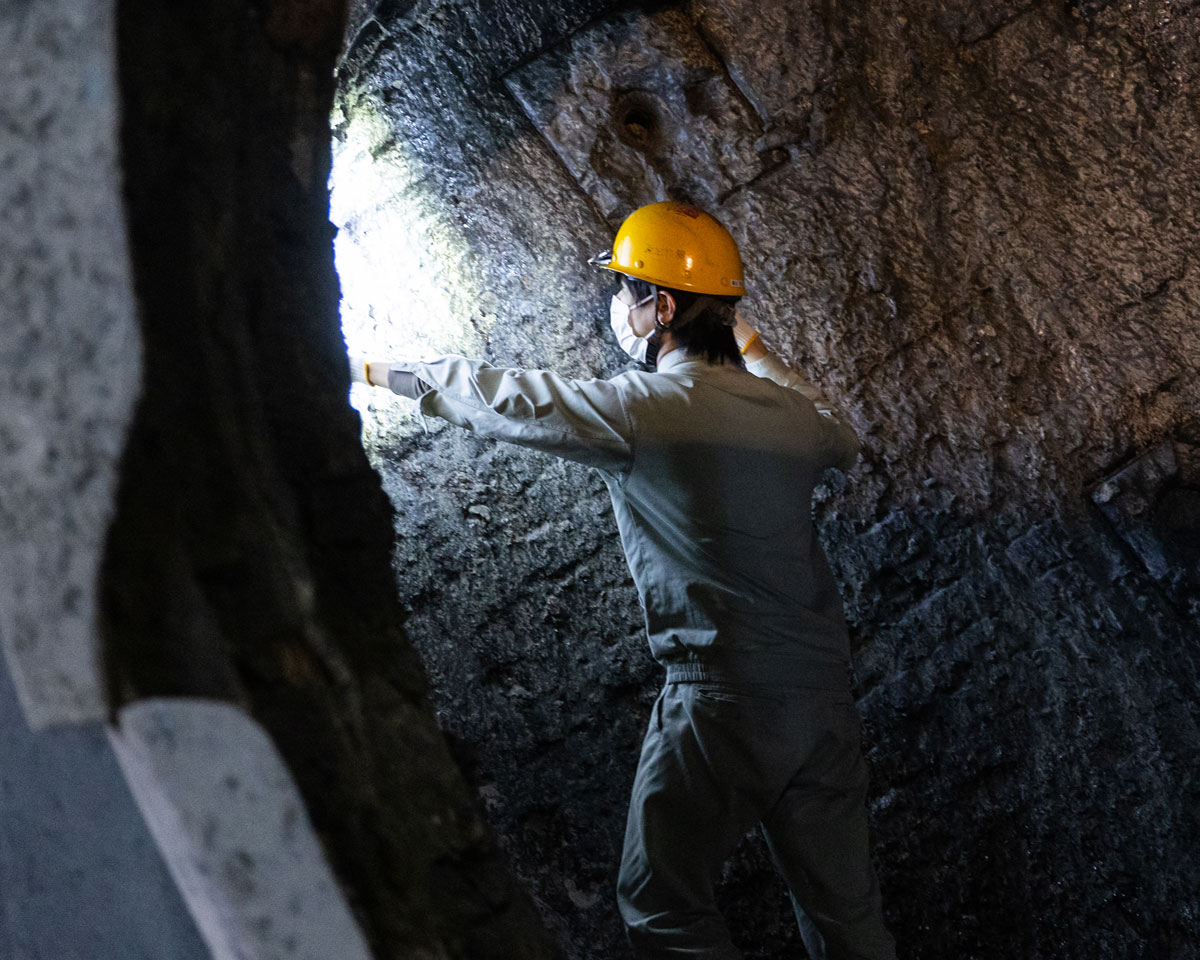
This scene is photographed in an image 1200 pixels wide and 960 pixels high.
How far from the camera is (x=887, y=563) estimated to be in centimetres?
264

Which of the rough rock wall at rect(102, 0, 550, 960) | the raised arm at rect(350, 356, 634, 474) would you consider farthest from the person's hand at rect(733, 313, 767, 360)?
the rough rock wall at rect(102, 0, 550, 960)

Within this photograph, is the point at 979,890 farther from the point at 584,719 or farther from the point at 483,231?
the point at 483,231

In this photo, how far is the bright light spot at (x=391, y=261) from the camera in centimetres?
289

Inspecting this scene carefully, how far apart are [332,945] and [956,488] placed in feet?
6.97

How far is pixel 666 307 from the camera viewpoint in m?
2.24

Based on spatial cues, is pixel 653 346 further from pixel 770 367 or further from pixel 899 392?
pixel 899 392

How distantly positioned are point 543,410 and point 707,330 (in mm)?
479

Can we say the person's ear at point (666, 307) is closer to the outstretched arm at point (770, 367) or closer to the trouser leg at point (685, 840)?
the outstretched arm at point (770, 367)

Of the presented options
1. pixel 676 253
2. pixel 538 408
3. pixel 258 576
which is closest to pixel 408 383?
pixel 538 408

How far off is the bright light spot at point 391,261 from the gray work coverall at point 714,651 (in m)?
0.86

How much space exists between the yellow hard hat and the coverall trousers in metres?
0.90

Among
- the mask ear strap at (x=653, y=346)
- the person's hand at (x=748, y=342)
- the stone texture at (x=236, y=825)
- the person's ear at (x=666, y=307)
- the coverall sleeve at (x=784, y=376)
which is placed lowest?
the stone texture at (x=236, y=825)

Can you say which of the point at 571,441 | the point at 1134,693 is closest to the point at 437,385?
the point at 571,441

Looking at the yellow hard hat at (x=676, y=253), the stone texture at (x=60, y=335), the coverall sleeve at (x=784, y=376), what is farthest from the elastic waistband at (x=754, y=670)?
the stone texture at (x=60, y=335)
